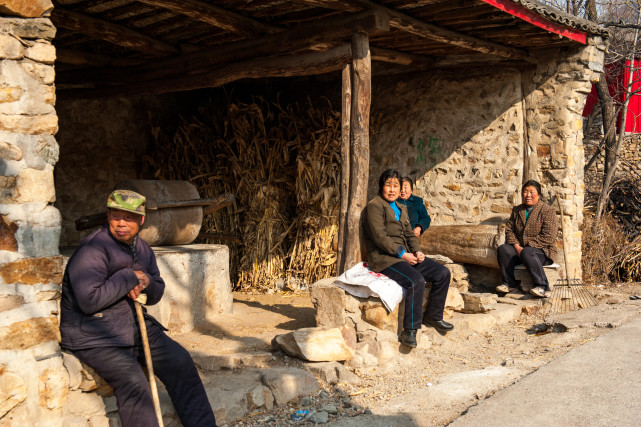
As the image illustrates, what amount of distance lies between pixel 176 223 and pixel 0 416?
2.84 metres

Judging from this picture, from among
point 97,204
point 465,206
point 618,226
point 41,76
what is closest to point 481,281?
point 465,206

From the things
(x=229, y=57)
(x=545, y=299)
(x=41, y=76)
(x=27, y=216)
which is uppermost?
(x=229, y=57)

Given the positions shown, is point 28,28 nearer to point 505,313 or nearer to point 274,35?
point 274,35

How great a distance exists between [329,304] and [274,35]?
9.06 feet

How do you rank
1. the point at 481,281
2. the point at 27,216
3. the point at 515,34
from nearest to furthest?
1. the point at 27,216
2. the point at 515,34
3. the point at 481,281

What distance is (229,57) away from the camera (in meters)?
6.66

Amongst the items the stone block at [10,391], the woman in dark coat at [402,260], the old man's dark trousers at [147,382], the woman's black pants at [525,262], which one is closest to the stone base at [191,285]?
the woman in dark coat at [402,260]

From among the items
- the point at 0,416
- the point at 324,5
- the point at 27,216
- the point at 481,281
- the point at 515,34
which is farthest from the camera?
the point at 481,281

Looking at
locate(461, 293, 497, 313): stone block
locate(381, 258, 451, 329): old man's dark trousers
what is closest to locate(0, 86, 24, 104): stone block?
locate(381, 258, 451, 329): old man's dark trousers

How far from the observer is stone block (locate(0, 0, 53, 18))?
315 centimetres

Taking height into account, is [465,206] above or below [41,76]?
below

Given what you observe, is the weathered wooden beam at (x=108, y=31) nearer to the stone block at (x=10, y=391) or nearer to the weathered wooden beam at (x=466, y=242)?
the stone block at (x=10, y=391)

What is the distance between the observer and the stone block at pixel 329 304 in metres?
5.05

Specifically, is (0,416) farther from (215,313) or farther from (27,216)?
(215,313)
